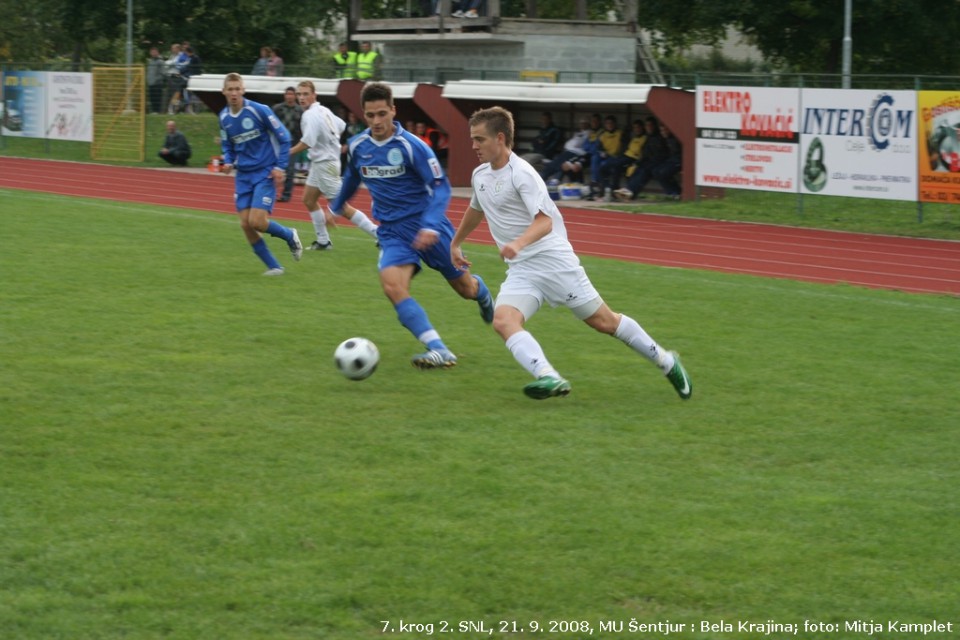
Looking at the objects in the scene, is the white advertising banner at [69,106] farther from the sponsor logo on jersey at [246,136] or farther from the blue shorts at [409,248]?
the blue shorts at [409,248]

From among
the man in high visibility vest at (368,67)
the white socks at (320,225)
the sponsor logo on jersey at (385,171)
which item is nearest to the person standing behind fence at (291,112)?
the man in high visibility vest at (368,67)

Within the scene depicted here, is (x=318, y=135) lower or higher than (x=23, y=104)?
lower

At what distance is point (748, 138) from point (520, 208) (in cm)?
1435

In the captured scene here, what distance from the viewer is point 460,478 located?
235 inches

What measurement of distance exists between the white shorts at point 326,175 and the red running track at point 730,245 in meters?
2.47

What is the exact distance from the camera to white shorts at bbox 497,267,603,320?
7504 mm

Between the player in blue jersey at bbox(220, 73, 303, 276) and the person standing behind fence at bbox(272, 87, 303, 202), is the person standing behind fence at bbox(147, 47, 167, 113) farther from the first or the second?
the player in blue jersey at bbox(220, 73, 303, 276)

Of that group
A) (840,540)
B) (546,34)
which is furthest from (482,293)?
(546,34)

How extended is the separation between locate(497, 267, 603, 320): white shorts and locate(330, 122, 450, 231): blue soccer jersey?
1460 mm

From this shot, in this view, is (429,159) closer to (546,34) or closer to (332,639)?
(332,639)

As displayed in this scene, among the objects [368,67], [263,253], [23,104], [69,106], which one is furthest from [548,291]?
[23,104]

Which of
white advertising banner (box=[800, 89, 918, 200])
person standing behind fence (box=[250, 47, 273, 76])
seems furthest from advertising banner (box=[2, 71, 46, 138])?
white advertising banner (box=[800, 89, 918, 200])

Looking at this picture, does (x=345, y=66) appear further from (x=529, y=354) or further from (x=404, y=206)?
(x=529, y=354)

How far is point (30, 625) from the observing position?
4289 mm
